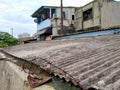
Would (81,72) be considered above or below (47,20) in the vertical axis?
below

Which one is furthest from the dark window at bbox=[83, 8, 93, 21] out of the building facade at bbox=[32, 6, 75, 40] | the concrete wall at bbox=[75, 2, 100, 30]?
the building facade at bbox=[32, 6, 75, 40]

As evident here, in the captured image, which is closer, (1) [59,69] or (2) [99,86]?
(2) [99,86]

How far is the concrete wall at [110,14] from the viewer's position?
21781mm

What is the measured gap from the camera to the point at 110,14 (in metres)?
22.0

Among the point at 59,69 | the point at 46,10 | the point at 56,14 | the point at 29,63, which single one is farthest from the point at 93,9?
the point at 59,69

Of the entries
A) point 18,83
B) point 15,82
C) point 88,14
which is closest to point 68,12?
point 88,14

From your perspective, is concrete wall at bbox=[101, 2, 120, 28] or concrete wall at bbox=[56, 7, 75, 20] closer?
concrete wall at bbox=[101, 2, 120, 28]

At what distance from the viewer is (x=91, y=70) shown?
12.0ft

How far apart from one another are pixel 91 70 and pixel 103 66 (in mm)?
223

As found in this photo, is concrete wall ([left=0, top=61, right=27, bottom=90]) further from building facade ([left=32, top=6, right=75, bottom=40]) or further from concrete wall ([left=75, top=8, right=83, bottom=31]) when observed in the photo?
building facade ([left=32, top=6, right=75, bottom=40])

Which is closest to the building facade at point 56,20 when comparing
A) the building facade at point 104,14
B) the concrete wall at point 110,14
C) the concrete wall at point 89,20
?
the concrete wall at point 89,20

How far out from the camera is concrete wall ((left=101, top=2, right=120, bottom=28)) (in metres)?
21.8

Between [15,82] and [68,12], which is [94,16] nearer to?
[68,12]

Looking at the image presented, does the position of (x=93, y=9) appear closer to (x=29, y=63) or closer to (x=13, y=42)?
(x=13, y=42)
